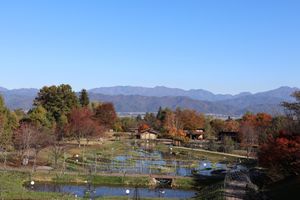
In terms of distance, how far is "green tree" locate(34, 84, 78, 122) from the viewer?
79.7 meters

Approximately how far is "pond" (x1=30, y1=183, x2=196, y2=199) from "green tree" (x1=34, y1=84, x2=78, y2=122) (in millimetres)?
40527

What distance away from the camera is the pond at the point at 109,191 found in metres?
36.8

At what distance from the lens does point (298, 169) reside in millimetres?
35875

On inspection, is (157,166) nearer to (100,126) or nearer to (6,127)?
(6,127)

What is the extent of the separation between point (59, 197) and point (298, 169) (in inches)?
704

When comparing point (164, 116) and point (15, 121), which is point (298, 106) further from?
point (164, 116)

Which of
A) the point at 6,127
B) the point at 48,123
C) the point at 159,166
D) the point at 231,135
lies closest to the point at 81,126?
the point at 48,123

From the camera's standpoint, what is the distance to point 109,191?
38.4 metres

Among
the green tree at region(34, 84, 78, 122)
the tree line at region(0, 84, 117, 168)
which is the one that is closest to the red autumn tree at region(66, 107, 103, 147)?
the tree line at region(0, 84, 117, 168)

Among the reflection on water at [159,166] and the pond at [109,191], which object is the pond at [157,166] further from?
the pond at [109,191]

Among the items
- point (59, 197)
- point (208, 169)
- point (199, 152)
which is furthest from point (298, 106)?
point (199, 152)

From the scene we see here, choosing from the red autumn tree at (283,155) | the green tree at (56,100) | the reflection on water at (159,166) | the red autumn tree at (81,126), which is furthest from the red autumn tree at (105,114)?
the red autumn tree at (283,155)

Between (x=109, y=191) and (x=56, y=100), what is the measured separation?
147 ft

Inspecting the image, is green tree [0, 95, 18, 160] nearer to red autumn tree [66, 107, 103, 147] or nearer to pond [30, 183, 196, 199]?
pond [30, 183, 196, 199]
